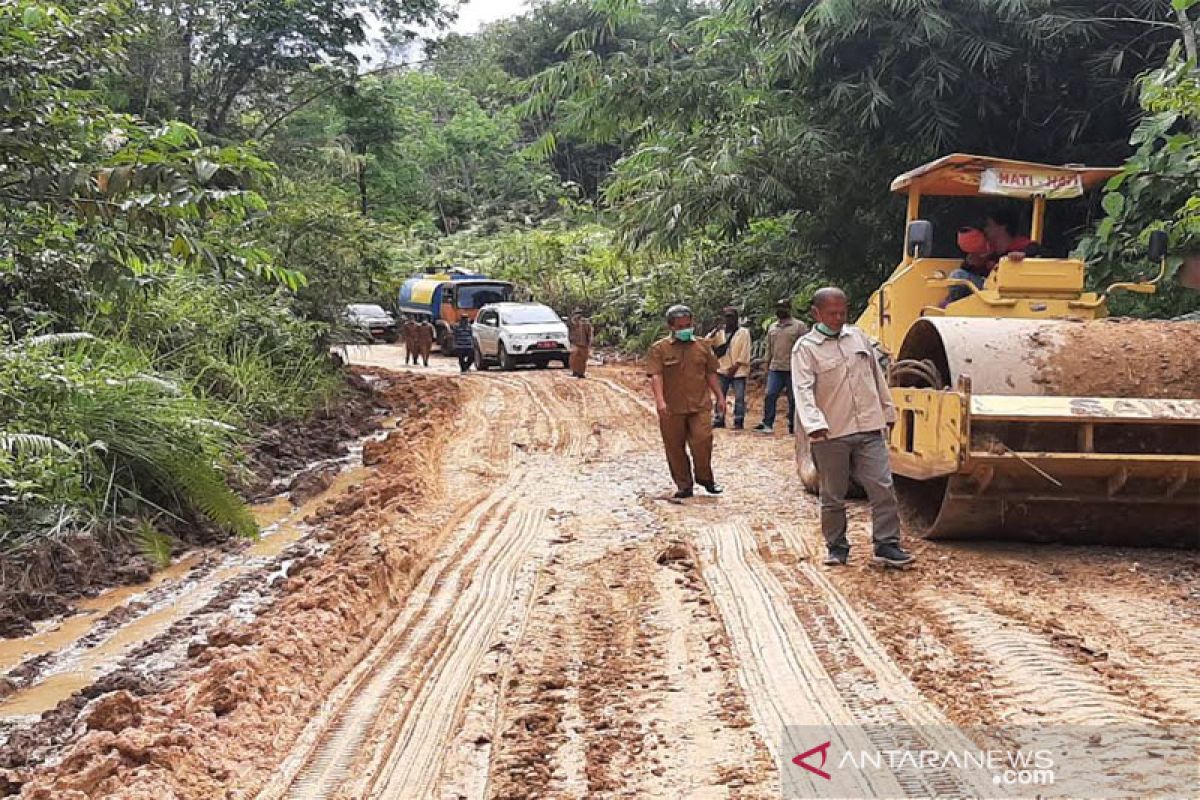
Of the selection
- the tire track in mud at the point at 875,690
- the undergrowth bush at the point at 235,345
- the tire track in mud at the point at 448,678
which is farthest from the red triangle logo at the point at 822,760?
the undergrowth bush at the point at 235,345

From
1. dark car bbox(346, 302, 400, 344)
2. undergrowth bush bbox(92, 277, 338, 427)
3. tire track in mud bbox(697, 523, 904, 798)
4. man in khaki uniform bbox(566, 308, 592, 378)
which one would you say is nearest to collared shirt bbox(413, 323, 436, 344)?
dark car bbox(346, 302, 400, 344)

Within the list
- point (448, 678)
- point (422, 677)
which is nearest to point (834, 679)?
point (448, 678)

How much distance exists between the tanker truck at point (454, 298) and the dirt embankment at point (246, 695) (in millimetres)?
23887

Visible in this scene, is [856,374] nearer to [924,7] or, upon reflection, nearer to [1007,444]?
[1007,444]

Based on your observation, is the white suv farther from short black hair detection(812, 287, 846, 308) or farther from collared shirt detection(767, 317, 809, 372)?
short black hair detection(812, 287, 846, 308)

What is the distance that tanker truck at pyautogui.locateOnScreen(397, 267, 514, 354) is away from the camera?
1305 inches

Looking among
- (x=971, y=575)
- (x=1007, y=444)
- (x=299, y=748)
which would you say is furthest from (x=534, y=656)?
(x=1007, y=444)

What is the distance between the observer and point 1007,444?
7.14m

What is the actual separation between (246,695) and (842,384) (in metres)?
3.99

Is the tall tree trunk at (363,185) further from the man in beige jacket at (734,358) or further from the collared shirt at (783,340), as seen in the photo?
the collared shirt at (783,340)

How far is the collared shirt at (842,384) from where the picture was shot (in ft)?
23.9

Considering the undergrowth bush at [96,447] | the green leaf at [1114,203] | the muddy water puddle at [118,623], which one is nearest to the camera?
the muddy water puddle at [118,623]

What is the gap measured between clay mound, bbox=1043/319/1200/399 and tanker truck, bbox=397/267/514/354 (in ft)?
84.2

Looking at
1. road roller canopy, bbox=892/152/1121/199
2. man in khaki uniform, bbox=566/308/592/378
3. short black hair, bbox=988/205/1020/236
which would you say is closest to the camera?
road roller canopy, bbox=892/152/1121/199
